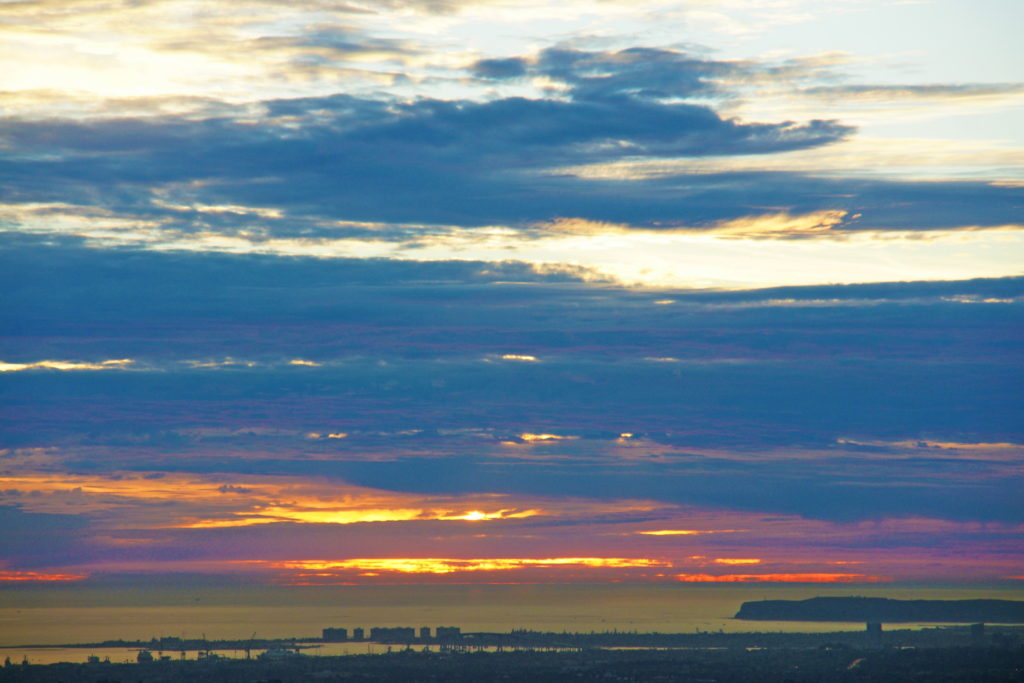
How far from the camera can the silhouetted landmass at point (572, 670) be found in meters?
156

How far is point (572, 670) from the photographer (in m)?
175

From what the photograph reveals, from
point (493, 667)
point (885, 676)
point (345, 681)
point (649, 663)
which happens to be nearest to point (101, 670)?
point (345, 681)

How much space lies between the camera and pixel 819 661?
192 m

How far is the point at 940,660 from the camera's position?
176375mm

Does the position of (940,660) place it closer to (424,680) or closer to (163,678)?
(424,680)

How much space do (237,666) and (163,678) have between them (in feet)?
76.2

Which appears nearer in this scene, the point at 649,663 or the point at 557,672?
the point at 557,672

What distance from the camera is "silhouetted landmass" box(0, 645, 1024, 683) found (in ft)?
511

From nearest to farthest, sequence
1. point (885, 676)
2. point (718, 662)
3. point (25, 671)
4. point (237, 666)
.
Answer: point (885, 676) → point (25, 671) → point (237, 666) → point (718, 662)

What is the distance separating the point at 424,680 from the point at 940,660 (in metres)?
73.4

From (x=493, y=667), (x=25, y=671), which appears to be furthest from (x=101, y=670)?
(x=493, y=667)

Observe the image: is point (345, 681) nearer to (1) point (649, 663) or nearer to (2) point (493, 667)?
(2) point (493, 667)

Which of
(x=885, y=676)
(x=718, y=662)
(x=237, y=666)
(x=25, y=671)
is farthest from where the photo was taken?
(x=718, y=662)

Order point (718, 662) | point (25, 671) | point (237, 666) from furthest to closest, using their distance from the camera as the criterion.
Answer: point (718, 662), point (237, 666), point (25, 671)
